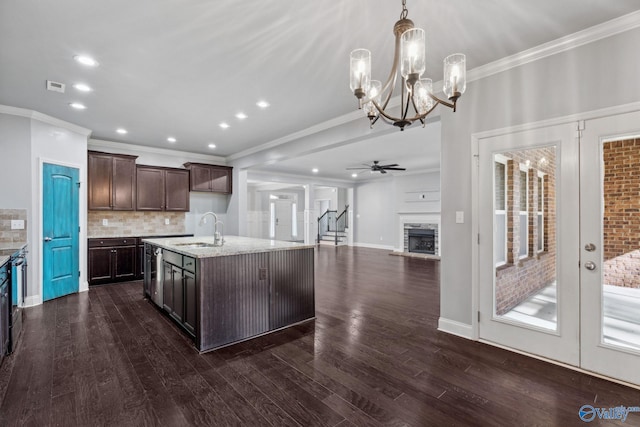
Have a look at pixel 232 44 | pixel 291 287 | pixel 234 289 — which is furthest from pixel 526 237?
pixel 232 44

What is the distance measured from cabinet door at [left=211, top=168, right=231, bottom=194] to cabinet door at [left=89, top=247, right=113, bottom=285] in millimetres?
2475

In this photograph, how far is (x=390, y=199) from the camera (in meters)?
11.2

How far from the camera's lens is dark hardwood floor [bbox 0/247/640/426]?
194 cm

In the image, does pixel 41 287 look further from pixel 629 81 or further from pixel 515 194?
pixel 629 81

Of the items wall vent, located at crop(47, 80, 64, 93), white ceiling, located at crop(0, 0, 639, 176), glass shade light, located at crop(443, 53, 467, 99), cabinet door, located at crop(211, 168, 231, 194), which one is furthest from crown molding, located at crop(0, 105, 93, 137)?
glass shade light, located at crop(443, 53, 467, 99)

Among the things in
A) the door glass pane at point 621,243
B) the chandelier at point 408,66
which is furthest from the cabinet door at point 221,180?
the door glass pane at point 621,243

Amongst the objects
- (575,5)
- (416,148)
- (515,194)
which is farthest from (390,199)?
(575,5)

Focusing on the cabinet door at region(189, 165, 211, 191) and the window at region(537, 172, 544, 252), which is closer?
the window at region(537, 172, 544, 252)

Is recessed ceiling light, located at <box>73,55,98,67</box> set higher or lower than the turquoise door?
higher

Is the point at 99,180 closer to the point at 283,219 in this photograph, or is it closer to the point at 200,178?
the point at 200,178

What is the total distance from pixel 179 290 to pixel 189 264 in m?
0.47

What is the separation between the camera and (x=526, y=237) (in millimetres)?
2949

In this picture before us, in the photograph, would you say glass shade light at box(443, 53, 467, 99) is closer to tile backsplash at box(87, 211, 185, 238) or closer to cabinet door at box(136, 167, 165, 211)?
cabinet door at box(136, 167, 165, 211)

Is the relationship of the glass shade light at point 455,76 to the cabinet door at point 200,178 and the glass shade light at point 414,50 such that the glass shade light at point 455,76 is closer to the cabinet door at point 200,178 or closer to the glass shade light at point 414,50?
the glass shade light at point 414,50
